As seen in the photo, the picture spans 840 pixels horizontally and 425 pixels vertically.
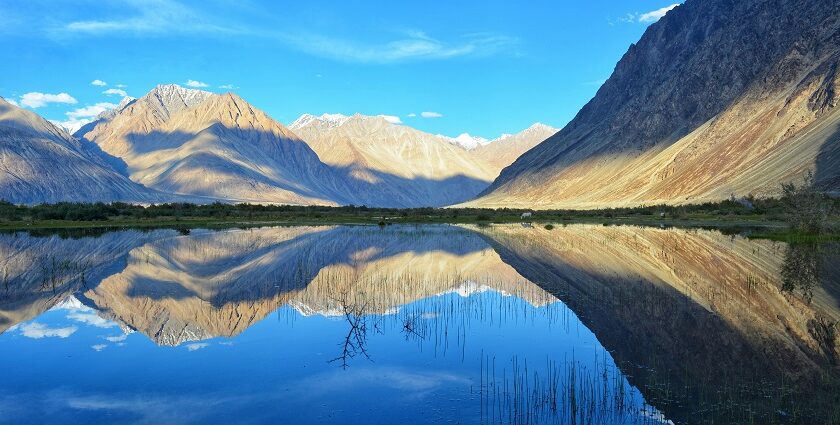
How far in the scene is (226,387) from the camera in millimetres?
14266

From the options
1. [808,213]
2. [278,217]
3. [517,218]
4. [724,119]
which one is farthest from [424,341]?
[724,119]

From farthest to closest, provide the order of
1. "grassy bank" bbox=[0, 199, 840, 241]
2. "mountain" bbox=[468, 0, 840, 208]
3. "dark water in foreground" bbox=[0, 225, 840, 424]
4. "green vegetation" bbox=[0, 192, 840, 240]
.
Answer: "mountain" bbox=[468, 0, 840, 208] → "grassy bank" bbox=[0, 199, 840, 241] → "green vegetation" bbox=[0, 192, 840, 240] → "dark water in foreground" bbox=[0, 225, 840, 424]

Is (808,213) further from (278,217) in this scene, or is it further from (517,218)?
(278,217)

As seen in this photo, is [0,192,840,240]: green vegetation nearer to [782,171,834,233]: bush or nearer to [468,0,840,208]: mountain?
[782,171,834,233]: bush

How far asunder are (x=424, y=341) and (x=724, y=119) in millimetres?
145148

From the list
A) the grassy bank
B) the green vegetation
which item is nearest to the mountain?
the green vegetation

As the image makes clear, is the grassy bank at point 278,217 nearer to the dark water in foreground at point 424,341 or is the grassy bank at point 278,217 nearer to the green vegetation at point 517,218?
the green vegetation at point 517,218

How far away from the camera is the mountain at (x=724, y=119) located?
11562cm

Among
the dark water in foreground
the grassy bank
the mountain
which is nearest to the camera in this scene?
the dark water in foreground

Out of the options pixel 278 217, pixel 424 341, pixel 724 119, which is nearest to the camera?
pixel 424 341

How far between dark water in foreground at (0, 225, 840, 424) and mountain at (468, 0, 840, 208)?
8598 centimetres

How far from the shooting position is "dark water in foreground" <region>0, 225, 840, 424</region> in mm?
12930

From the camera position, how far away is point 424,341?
18.7 metres

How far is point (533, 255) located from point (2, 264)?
31.1 m
